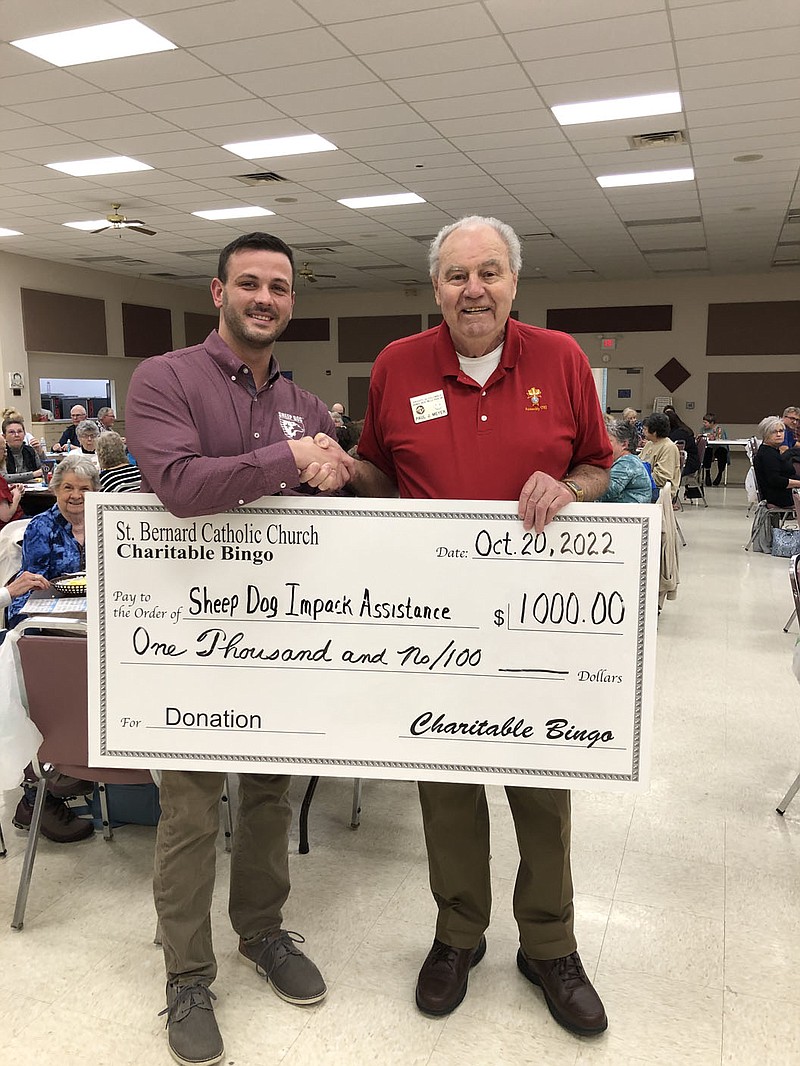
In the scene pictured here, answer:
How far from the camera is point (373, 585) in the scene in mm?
1717

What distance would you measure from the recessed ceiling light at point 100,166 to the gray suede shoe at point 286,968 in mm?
7085

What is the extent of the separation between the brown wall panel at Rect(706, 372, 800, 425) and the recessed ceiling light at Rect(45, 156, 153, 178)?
11.2 m

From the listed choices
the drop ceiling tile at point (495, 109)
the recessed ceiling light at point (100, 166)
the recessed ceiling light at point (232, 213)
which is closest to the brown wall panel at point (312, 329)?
the recessed ceiling light at point (232, 213)

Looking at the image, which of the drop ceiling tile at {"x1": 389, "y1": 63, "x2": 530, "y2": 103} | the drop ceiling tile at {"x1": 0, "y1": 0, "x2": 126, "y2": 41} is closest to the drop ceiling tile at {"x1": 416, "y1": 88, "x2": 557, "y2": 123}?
the drop ceiling tile at {"x1": 389, "y1": 63, "x2": 530, "y2": 103}

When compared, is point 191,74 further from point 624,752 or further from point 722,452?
point 722,452

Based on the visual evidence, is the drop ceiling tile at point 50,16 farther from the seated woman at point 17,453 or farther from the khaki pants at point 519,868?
the khaki pants at point 519,868

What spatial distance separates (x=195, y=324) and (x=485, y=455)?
1588 centimetres

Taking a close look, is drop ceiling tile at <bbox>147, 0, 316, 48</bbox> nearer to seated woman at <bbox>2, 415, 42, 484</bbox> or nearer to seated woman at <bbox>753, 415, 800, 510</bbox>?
seated woman at <bbox>2, 415, 42, 484</bbox>

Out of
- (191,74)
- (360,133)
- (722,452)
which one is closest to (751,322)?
(722,452)

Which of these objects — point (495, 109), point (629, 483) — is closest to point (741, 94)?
point (495, 109)

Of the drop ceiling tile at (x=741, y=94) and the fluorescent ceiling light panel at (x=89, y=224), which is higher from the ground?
the fluorescent ceiling light panel at (x=89, y=224)

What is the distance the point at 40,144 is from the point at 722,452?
11.7 m

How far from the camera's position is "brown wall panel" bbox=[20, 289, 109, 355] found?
12.2 m

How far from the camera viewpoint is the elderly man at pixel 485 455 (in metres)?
1.73
